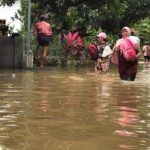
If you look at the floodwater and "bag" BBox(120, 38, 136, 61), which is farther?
"bag" BBox(120, 38, 136, 61)

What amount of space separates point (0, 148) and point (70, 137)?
0.84 m

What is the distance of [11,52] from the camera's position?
17938 mm

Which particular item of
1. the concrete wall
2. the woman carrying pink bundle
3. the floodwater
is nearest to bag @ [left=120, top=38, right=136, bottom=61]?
the woman carrying pink bundle

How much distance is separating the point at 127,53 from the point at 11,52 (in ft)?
19.2

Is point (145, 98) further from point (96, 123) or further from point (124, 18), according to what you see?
point (124, 18)

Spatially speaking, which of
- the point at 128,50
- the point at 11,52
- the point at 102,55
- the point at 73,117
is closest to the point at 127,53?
the point at 128,50

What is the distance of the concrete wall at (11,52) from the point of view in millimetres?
17828

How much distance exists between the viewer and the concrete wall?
1783 cm

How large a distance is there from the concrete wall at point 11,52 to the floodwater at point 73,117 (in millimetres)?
6116

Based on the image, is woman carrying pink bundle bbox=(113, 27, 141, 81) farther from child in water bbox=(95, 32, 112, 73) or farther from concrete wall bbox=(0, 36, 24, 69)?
concrete wall bbox=(0, 36, 24, 69)

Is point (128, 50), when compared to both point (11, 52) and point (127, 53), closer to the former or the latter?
point (127, 53)

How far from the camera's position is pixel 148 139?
578cm

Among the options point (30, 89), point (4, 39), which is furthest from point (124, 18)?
point (30, 89)

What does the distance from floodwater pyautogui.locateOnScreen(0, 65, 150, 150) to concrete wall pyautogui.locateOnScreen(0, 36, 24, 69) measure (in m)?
6.12
